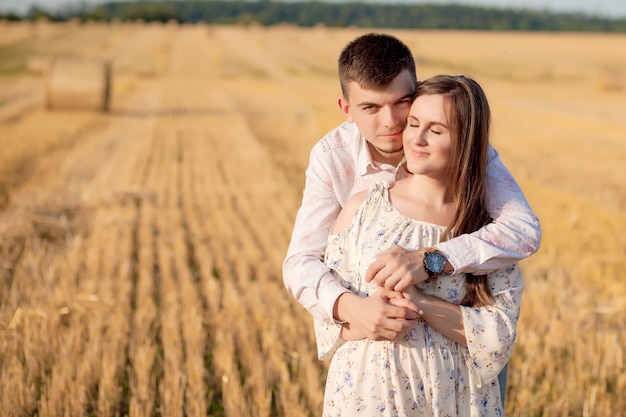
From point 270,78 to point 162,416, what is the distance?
27.9 metres

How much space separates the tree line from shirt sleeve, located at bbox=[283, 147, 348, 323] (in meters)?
65.0

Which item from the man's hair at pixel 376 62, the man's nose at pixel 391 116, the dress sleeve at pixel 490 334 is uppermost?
the man's hair at pixel 376 62

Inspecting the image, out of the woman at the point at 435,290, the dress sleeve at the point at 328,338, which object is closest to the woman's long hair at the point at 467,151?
the woman at the point at 435,290

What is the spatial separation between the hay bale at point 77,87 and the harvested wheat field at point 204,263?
0.31 ft

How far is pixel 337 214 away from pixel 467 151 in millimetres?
558

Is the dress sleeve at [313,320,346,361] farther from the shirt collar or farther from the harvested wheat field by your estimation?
the harvested wheat field

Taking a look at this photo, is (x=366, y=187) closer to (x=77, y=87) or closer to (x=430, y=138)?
(x=430, y=138)

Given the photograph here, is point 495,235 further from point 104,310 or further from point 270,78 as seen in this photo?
point 270,78

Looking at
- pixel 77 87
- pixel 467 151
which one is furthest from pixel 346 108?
pixel 77 87

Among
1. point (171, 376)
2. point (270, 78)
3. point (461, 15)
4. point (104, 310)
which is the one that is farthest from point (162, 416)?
point (461, 15)

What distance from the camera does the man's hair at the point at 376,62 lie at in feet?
9.30

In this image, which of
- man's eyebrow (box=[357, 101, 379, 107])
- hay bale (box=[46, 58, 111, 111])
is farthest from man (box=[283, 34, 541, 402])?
hay bale (box=[46, 58, 111, 111])

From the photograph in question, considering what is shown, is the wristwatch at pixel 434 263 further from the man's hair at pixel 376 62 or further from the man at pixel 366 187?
the man's hair at pixel 376 62

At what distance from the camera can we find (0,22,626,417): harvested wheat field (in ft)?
14.7
